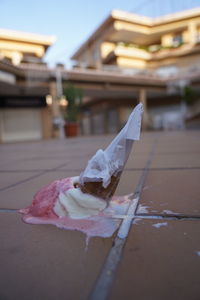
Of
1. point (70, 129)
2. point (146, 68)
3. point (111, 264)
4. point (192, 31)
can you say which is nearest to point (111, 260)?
point (111, 264)

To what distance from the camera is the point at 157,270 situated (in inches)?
16.3

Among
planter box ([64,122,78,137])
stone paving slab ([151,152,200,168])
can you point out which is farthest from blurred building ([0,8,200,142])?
stone paving slab ([151,152,200,168])

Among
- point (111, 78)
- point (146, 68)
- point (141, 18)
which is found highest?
point (141, 18)

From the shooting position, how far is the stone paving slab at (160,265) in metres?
0.36

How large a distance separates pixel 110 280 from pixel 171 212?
0.35m

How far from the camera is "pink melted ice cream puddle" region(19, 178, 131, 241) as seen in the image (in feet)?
1.97

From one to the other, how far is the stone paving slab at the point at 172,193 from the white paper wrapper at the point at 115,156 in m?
0.17

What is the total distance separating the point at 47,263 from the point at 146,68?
17754mm

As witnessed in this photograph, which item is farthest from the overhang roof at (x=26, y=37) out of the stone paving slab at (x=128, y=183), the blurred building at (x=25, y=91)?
the stone paving slab at (x=128, y=183)

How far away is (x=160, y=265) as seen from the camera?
427 mm

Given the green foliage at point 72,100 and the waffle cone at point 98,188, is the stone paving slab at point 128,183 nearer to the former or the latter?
the waffle cone at point 98,188

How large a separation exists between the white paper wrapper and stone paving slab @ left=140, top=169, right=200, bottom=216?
0.56 feet

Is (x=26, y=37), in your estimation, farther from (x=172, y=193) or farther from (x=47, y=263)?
(x=47, y=263)

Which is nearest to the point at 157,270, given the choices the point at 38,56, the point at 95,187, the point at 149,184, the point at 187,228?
the point at 187,228
